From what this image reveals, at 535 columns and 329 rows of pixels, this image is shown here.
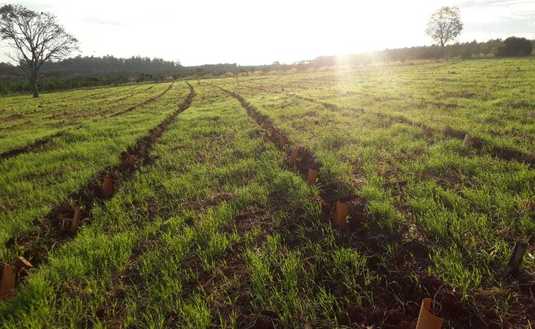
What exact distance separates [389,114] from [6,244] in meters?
9.72

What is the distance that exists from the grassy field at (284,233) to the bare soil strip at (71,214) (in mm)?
26

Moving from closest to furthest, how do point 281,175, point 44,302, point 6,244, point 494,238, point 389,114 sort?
point 44,302
point 494,238
point 6,244
point 281,175
point 389,114

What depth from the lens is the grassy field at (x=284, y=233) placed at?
2.27m

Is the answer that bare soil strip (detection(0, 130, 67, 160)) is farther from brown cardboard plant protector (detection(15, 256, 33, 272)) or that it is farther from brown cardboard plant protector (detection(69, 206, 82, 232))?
brown cardboard plant protector (detection(15, 256, 33, 272))

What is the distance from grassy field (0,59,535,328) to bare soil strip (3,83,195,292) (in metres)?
0.03

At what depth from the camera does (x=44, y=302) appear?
2551 mm

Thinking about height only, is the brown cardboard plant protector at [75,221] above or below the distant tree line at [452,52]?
below

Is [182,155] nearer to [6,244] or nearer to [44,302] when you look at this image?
[6,244]

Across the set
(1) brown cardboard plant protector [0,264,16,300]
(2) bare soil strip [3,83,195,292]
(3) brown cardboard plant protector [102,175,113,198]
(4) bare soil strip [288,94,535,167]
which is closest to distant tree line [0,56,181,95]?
(2) bare soil strip [3,83,195,292]

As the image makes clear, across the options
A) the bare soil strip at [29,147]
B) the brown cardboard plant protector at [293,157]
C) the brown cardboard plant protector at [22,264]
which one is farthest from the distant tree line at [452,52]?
the brown cardboard plant protector at [22,264]

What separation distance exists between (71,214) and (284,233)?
334 centimetres

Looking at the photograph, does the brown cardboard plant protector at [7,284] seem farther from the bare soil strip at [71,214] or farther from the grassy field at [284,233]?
the bare soil strip at [71,214]

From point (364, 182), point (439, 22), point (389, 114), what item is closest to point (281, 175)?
point (364, 182)

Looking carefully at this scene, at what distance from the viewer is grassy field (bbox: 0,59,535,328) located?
227cm
